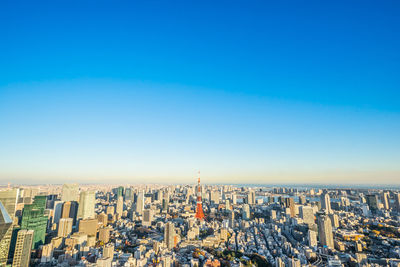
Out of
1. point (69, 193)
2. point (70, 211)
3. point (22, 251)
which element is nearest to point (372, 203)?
point (22, 251)

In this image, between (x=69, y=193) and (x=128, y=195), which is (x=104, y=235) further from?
(x=128, y=195)

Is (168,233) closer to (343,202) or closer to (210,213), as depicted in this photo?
(210,213)

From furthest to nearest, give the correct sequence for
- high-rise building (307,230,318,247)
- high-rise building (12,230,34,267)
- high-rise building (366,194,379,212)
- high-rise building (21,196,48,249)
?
1. high-rise building (366,194,379,212)
2. high-rise building (21,196,48,249)
3. high-rise building (307,230,318,247)
4. high-rise building (12,230,34,267)

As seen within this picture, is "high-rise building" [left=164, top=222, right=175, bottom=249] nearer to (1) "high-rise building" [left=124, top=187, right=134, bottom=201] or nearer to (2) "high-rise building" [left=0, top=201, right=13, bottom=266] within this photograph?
(2) "high-rise building" [left=0, top=201, right=13, bottom=266]

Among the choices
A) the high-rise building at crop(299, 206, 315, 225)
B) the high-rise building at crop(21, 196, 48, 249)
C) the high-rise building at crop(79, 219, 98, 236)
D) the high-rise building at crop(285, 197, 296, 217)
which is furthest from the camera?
the high-rise building at crop(285, 197, 296, 217)

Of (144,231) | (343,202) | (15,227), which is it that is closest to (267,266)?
(144,231)

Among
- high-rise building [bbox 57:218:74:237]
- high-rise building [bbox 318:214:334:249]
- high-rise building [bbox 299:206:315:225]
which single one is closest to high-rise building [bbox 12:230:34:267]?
high-rise building [bbox 57:218:74:237]
